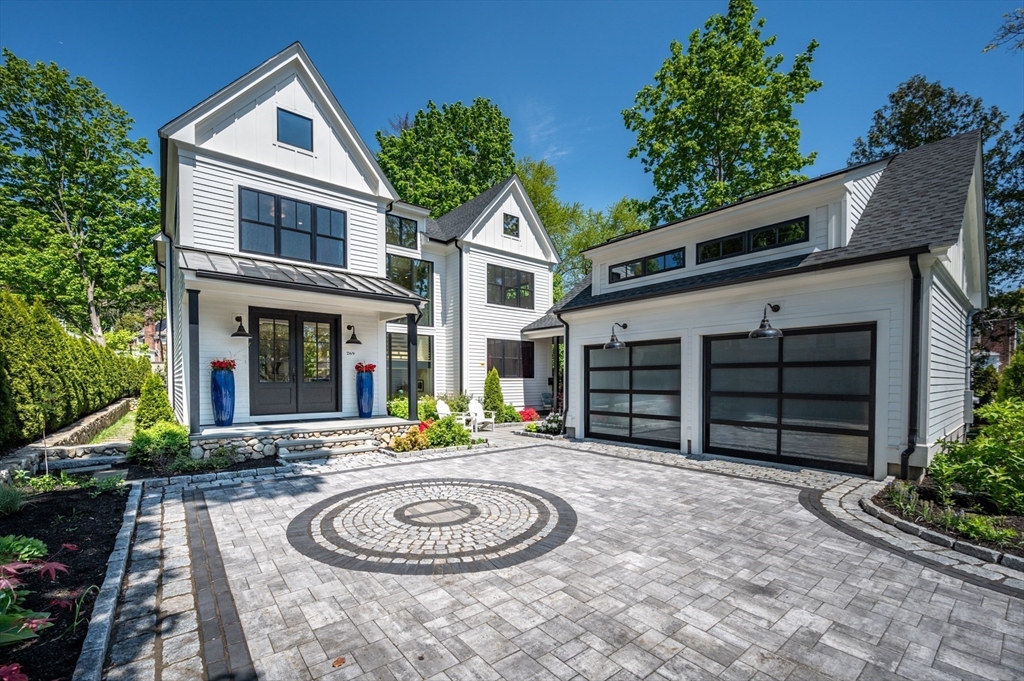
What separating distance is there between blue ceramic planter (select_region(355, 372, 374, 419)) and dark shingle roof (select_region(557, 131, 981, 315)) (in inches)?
250

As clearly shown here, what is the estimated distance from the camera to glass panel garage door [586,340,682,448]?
9.49m

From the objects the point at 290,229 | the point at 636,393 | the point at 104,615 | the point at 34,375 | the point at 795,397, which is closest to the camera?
the point at 104,615

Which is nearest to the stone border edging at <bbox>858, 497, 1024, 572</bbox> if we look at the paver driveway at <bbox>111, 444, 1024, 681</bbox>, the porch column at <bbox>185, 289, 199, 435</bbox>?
the paver driveway at <bbox>111, 444, 1024, 681</bbox>

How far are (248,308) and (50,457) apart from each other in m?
4.10

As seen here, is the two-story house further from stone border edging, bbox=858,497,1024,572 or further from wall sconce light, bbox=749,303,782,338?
stone border edging, bbox=858,497,1024,572

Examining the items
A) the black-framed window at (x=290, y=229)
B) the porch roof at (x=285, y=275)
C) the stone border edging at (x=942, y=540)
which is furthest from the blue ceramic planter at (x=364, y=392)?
the stone border edging at (x=942, y=540)

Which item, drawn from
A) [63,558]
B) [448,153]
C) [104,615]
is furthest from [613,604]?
[448,153]

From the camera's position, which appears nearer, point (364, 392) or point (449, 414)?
point (364, 392)

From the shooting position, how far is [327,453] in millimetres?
8695

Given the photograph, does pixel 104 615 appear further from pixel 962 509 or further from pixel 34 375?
pixel 962 509

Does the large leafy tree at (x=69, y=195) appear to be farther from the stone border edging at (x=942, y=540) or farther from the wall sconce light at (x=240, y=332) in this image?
the stone border edging at (x=942, y=540)

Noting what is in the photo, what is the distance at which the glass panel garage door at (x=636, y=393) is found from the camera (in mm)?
9492

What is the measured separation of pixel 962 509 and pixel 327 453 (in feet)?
32.8

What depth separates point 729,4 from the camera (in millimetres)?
17906
